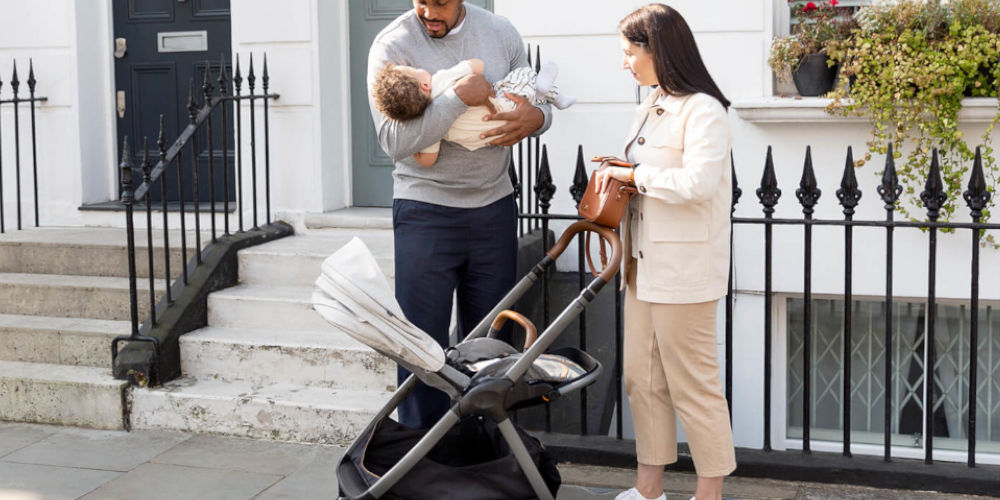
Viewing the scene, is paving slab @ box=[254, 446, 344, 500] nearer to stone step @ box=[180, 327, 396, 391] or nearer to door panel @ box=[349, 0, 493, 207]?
stone step @ box=[180, 327, 396, 391]

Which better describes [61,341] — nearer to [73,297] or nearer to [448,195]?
[73,297]

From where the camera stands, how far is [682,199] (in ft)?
11.1

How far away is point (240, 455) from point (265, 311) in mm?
966

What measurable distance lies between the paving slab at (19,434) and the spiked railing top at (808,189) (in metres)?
3.50

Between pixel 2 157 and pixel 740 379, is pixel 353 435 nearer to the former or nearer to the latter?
pixel 740 379

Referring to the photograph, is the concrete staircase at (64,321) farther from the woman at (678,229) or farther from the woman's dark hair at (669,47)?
the woman's dark hair at (669,47)

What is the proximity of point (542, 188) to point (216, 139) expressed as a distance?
9.96 ft

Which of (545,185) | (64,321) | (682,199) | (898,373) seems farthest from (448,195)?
(898,373)

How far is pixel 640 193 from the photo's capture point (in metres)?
3.54

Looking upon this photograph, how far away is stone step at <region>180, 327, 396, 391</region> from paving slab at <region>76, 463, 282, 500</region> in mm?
756

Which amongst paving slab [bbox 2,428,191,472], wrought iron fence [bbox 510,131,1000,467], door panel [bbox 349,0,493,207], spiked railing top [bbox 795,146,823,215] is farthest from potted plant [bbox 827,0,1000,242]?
paving slab [bbox 2,428,191,472]

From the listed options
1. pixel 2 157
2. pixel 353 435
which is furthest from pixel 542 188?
pixel 2 157

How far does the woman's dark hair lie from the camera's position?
11.3 ft

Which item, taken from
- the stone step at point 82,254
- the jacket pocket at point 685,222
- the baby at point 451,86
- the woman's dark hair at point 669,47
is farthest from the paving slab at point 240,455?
the woman's dark hair at point 669,47
